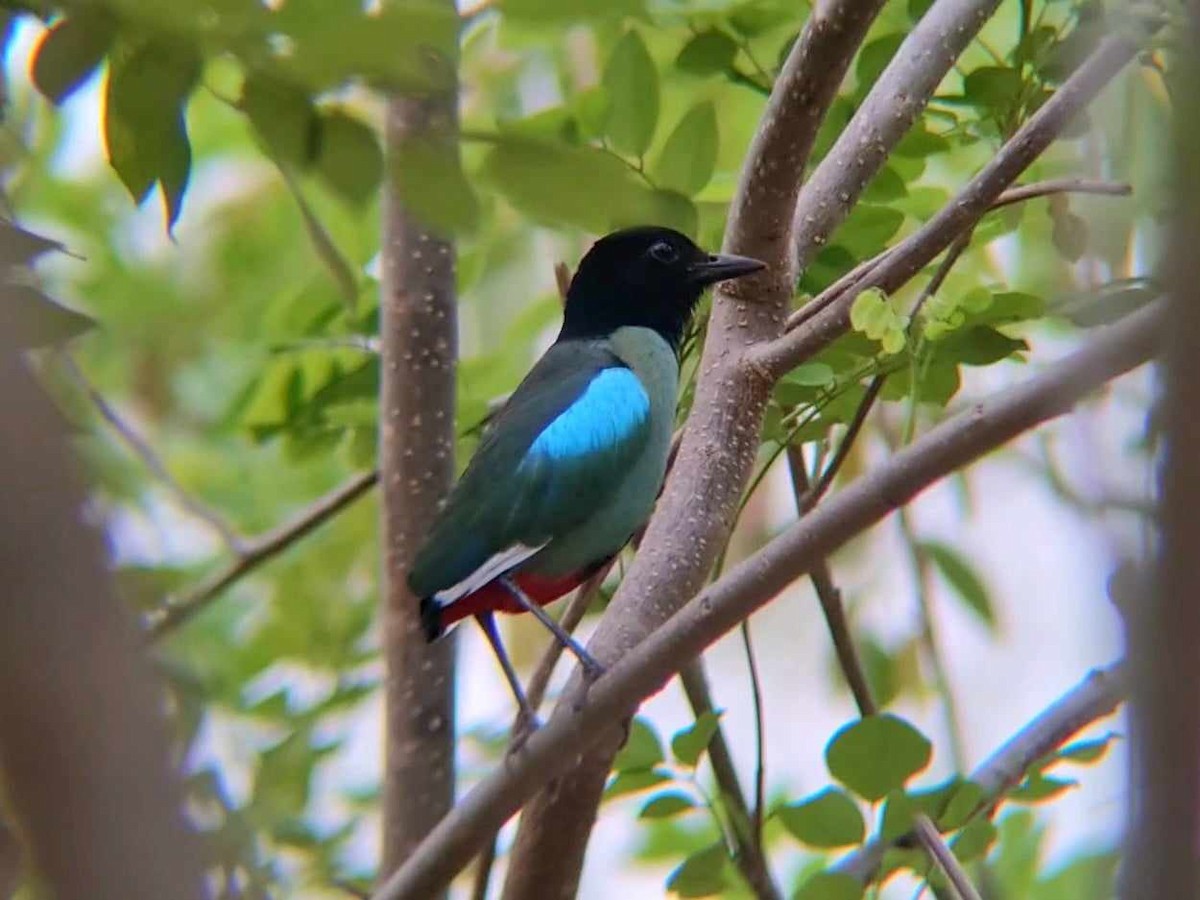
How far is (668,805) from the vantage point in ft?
9.78

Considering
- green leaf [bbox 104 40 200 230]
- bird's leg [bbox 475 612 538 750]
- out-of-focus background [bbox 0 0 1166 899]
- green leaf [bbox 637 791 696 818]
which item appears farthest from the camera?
green leaf [bbox 637 791 696 818]

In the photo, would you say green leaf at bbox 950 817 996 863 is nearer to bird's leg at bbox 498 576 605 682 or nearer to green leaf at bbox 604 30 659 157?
bird's leg at bbox 498 576 605 682

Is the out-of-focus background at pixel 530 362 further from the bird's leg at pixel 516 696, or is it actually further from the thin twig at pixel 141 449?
the bird's leg at pixel 516 696

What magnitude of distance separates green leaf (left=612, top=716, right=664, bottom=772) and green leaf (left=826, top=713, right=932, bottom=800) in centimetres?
31

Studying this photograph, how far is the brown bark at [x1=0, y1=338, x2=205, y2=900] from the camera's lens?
0.89 m

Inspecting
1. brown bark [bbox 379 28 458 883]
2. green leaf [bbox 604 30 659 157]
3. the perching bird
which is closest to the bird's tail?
the perching bird

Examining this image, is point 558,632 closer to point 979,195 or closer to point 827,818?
point 827,818

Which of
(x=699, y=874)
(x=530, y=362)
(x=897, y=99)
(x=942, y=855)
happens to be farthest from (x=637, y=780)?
(x=530, y=362)

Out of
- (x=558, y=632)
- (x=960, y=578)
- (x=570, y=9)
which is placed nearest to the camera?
(x=570, y=9)

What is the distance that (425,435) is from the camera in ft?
11.6

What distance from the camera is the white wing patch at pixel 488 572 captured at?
3.30 meters

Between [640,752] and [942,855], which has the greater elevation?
[640,752]

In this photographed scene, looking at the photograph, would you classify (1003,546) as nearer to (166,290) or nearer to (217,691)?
(166,290)

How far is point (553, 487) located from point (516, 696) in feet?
1.63
